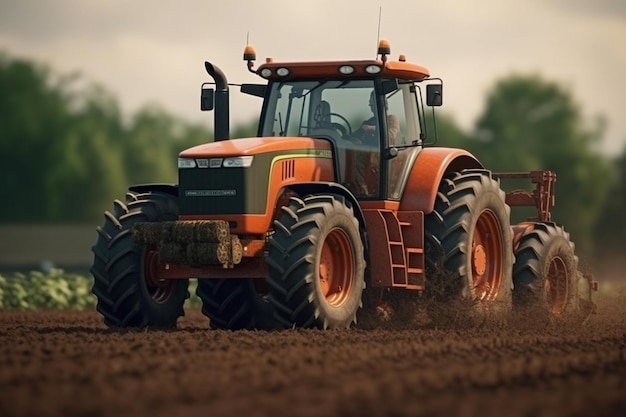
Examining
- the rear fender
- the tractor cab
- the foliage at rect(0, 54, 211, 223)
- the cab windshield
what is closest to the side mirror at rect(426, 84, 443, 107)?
the tractor cab

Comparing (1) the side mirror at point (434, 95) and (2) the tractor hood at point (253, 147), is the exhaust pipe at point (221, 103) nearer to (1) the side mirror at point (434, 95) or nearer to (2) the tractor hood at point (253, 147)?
(2) the tractor hood at point (253, 147)

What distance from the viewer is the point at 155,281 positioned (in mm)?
14164

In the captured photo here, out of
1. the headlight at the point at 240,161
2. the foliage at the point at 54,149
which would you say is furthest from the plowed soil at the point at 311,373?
the foliage at the point at 54,149

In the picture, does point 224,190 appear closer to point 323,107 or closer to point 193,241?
point 193,241

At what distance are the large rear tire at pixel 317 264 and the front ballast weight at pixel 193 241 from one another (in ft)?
1.30

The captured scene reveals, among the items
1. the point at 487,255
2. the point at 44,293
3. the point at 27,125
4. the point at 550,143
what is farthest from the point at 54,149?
the point at 487,255

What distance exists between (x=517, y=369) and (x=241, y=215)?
13.6 feet

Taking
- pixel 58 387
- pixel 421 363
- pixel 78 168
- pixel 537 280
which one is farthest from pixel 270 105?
pixel 78 168

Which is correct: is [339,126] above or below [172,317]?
above

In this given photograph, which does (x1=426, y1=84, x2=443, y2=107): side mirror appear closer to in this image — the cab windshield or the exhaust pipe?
the cab windshield

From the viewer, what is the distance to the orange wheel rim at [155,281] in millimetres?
13945

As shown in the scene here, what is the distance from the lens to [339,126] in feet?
48.2

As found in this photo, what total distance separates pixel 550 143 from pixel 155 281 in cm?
5289

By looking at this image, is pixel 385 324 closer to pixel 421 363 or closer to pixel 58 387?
pixel 421 363
